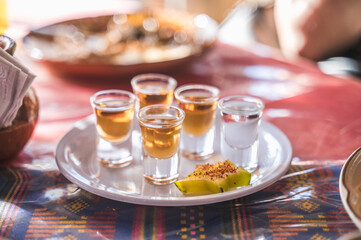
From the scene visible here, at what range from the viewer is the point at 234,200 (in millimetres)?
721

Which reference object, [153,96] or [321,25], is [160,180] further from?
[321,25]

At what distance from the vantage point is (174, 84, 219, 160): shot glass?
2.85ft

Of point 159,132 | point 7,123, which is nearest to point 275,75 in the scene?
point 159,132

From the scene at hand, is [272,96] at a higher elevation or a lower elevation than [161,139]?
lower

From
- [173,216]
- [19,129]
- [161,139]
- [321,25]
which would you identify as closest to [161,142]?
[161,139]

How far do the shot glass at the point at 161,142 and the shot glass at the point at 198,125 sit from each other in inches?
3.6

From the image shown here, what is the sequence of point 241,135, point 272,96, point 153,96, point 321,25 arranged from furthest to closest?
1. point 321,25
2. point 272,96
3. point 153,96
4. point 241,135

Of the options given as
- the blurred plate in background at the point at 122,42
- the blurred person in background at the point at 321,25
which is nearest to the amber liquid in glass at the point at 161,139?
the blurred plate in background at the point at 122,42

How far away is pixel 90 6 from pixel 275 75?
961 millimetres

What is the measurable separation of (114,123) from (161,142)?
0.13 meters

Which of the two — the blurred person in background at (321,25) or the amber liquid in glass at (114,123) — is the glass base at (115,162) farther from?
the blurred person in background at (321,25)

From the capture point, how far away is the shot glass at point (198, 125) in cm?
87

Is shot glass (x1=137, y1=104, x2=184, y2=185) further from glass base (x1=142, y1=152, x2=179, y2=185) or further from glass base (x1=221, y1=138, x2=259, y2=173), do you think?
glass base (x1=221, y1=138, x2=259, y2=173)

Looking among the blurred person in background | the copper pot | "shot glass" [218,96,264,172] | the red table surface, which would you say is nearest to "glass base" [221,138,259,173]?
"shot glass" [218,96,264,172]
